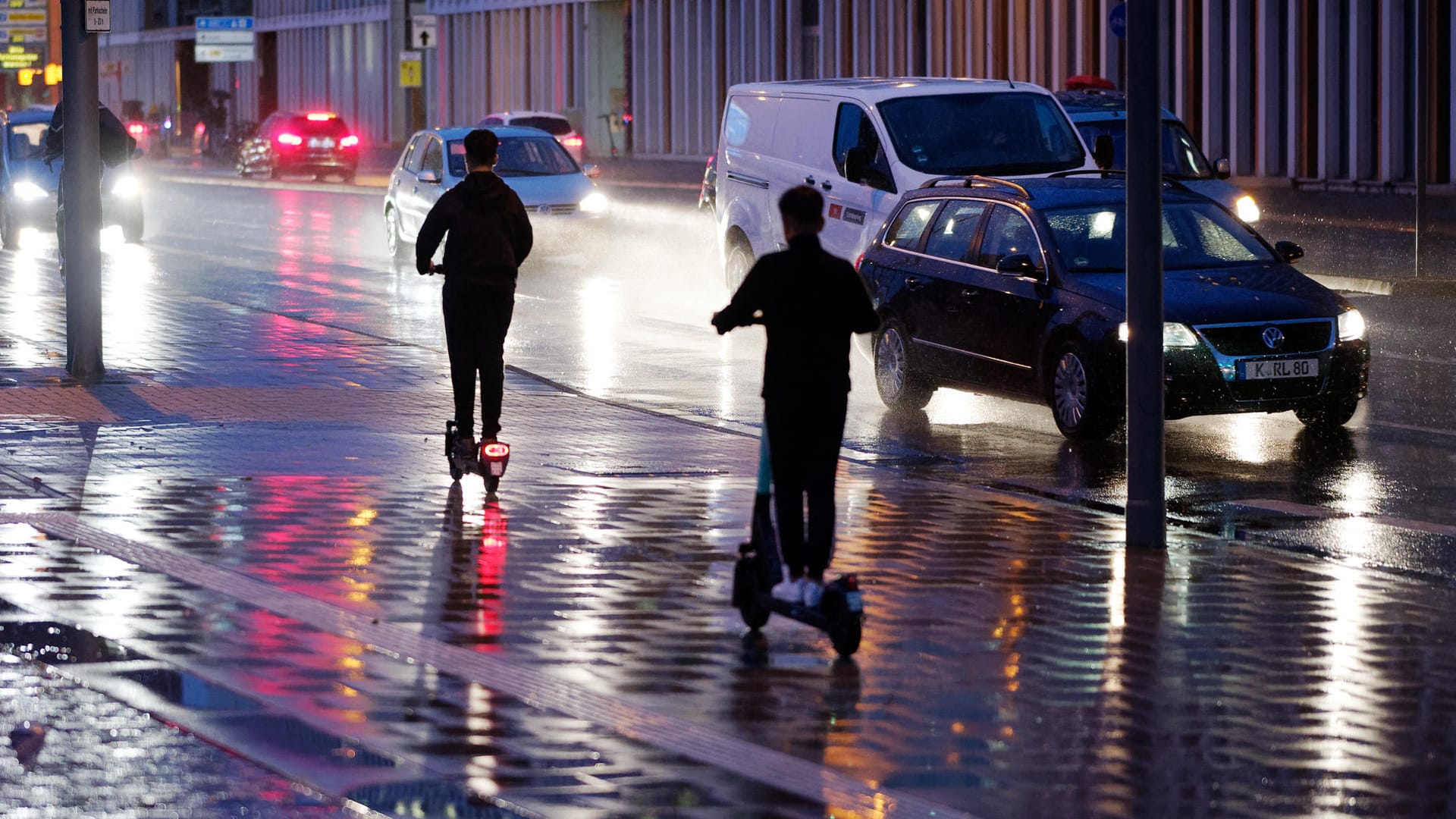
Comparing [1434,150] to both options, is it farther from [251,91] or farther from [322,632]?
[251,91]

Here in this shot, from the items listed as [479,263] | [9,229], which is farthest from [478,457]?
[9,229]

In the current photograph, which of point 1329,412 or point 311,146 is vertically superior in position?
point 311,146

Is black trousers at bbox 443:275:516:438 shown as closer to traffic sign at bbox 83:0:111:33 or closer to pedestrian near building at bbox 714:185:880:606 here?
pedestrian near building at bbox 714:185:880:606

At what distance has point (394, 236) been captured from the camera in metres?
28.0

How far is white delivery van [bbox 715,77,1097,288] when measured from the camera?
19.1 meters

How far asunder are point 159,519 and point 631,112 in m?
51.3

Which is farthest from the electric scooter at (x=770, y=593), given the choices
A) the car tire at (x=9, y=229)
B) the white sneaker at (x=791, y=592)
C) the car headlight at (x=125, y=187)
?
the car headlight at (x=125, y=187)

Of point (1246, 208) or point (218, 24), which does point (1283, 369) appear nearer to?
point (1246, 208)

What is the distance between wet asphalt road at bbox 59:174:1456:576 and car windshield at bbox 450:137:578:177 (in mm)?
733

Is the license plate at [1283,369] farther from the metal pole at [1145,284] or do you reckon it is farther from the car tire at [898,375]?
the metal pole at [1145,284]

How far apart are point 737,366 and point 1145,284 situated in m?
7.87

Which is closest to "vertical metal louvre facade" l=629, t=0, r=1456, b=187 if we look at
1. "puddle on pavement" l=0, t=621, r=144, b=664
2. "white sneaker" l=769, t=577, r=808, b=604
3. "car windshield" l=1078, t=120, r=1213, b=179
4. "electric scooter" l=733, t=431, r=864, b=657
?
"car windshield" l=1078, t=120, r=1213, b=179

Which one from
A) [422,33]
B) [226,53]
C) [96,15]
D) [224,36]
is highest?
[224,36]

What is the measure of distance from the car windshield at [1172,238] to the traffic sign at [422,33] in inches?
1312
